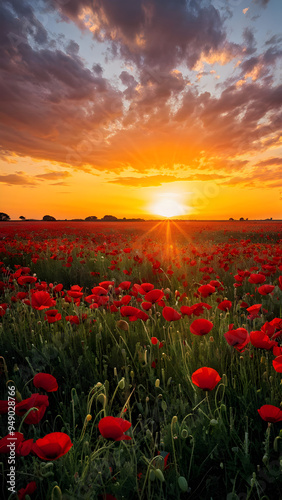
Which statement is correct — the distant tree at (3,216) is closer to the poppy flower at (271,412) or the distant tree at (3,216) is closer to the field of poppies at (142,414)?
the field of poppies at (142,414)

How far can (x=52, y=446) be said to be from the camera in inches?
36.0

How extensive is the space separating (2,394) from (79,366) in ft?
1.70

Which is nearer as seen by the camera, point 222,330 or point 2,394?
point 2,394

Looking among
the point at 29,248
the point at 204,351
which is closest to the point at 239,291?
the point at 204,351

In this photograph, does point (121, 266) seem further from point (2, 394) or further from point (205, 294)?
point (2, 394)

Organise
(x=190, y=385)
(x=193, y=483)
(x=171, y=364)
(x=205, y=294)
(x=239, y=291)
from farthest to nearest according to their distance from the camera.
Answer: (x=239, y=291)
(x=205, y=294)
(x=171, y=364)
(x=190, y=385)
(x=193, y=483)

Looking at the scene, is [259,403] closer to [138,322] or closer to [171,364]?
[171,364]

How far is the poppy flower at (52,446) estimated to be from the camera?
36.0 inches

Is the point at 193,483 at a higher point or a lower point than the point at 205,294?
lower

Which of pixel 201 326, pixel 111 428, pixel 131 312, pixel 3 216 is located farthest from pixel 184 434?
pixel 3 216

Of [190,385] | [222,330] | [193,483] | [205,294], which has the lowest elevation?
[193,483]

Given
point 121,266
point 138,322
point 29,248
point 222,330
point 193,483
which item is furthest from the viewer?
point 29,248

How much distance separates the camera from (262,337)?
1.57 meters

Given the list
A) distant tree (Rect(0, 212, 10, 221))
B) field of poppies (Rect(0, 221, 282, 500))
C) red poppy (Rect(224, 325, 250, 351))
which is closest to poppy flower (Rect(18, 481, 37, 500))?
field of poppies (Rect(0, 221, 282, 500))
